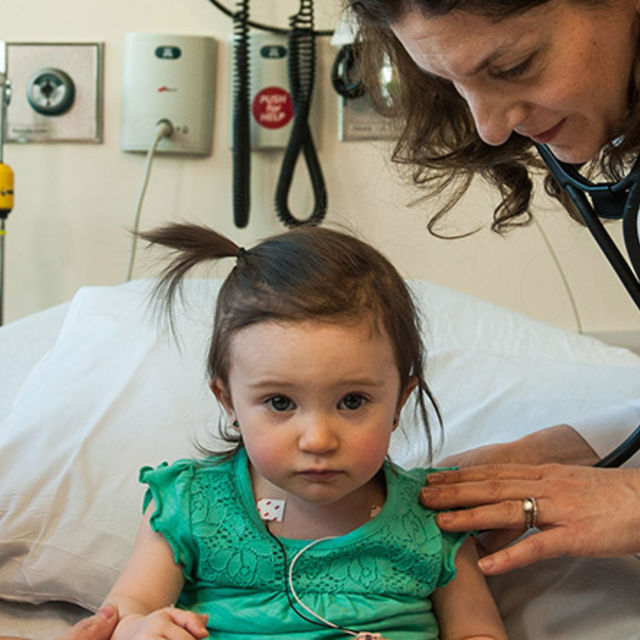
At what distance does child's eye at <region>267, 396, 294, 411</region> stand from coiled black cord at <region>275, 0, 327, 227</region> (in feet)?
3.58

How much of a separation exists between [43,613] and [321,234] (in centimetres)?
59

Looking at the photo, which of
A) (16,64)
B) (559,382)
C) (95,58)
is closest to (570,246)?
(559,382)

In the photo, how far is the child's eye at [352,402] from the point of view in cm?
91

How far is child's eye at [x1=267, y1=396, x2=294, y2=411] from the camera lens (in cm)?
91

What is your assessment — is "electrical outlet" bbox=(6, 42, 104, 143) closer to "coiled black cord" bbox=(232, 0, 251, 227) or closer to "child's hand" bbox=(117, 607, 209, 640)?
"coiled black cord" bbox=(232, 0, 251, 227)

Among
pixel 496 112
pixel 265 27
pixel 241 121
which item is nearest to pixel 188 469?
pixel 496 112

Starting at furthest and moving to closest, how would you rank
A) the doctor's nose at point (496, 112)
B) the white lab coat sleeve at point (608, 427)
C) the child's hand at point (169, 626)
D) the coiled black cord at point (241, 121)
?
the coiled black cord at point (241, 121)
the white lab coat sleeve at point (608, 427)
the doctor's nose at point (496, 112)
the child's hand at point (169, 626)

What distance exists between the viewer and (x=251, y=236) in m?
2.05

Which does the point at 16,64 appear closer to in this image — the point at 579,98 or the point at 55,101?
the point at 55,101

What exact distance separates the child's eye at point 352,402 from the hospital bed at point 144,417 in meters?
0.35

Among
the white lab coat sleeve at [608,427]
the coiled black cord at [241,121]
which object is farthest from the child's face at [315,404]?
the coiled black cord at [241,121]

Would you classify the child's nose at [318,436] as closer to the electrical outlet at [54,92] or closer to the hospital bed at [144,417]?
the hospital bed at [144,417]

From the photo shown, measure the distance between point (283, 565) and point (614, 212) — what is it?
0.53 metres

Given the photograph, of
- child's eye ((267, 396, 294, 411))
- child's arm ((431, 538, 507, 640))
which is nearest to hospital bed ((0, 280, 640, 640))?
child's arm ((431, 538, 507, 640))
